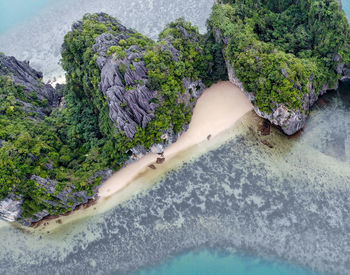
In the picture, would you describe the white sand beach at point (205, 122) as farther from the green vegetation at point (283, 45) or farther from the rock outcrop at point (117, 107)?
the green vegetation at point (283, 45)

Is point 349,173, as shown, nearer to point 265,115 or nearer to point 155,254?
point 265,115

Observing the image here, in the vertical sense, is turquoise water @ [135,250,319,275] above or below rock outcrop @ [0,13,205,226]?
below

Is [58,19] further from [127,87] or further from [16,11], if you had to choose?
[127,87]

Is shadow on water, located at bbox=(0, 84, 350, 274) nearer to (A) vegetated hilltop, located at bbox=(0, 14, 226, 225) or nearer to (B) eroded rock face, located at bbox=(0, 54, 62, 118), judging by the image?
(A) vegetated hilltop, located at bbox=(0, 14, 226, 225)

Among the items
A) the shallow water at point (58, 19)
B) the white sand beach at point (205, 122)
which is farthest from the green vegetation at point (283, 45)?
the shallow water at point (58, 19)

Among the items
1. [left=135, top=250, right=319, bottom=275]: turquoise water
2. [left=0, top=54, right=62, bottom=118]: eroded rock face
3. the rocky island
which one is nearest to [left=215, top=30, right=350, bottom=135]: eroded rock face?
the rocky island
